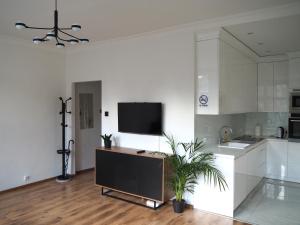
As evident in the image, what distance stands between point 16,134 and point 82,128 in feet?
5.15

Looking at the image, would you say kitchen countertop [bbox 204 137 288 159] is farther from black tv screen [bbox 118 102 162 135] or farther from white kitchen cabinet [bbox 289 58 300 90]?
white kitchen cabinet [bbox 289 58 300 90]

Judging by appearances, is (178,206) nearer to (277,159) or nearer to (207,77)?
(207,77)

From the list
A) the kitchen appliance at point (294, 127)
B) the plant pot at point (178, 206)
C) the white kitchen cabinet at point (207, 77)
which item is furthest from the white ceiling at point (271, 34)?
the plant pot at point (178, 206)

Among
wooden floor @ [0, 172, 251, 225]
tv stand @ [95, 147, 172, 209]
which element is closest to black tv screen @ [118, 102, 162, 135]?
tv stand @ [95, 147, 172, 209]

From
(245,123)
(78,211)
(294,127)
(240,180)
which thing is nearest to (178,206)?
(240,180)

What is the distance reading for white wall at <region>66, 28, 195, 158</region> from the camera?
12.6 feet

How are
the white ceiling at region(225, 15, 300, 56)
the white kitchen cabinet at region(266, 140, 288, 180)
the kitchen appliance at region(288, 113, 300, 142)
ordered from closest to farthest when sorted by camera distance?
the white ceiling at region(225, 15, 300, 56), the kitchen appliance at region(288, 113, 300, 142), the white kitchen cabinet at region(266, 140, 288, 180)

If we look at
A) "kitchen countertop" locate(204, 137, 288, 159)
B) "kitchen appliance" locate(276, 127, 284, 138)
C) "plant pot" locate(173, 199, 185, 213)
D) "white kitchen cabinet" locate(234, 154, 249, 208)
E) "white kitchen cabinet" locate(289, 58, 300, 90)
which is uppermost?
"white kitchen cabinet" locate(289, 58, 300, 90)

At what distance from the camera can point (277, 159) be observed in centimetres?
511

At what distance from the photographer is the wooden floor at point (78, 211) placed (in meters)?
3.38

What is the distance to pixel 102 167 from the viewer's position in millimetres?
4328

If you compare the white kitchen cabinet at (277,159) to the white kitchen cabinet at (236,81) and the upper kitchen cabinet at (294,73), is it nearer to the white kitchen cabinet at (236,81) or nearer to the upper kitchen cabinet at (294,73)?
the white kitchen cabinet at (236,81)

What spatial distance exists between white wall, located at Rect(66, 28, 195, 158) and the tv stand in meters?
0.41

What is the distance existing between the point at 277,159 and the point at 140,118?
306 cm
